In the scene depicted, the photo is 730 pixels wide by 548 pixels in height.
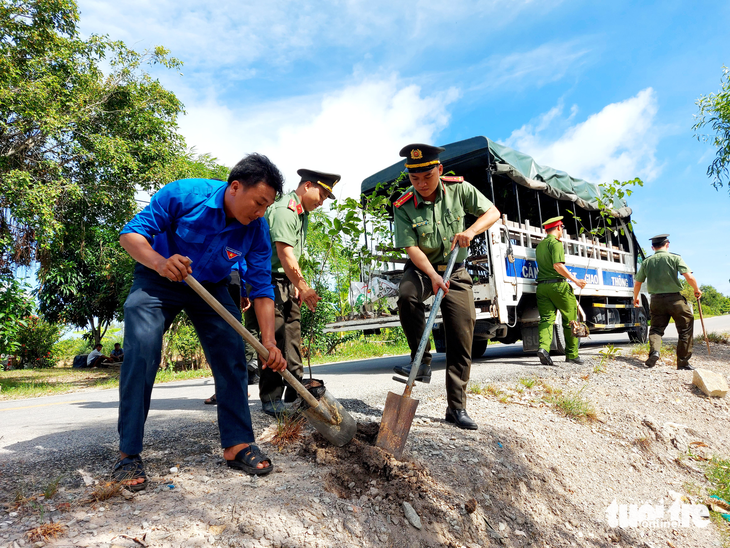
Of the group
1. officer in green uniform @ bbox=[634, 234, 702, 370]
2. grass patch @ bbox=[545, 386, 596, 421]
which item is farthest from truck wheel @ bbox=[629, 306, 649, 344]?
grass patch @ bbox=[545, 386, 596, 421]

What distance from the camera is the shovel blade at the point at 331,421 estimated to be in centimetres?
271

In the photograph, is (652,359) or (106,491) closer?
(106,491)

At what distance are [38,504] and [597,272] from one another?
915 cm

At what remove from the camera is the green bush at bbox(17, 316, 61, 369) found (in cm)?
1750

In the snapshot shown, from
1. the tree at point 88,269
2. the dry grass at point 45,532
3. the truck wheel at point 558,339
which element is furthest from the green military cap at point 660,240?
the tree at point 88,269

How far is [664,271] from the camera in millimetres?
7070

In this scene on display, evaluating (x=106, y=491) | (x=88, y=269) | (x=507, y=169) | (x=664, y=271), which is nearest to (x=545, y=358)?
(x=664, y=271)

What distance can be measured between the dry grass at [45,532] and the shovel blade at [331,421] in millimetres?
1247

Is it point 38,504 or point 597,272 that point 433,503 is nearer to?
point 38,504

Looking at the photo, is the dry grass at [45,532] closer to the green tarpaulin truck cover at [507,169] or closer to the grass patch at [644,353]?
the green tarpaulin truck cover at [507,169]

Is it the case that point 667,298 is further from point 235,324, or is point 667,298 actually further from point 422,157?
point 235,324

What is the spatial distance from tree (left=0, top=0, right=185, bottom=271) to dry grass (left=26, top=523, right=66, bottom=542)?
836 cm

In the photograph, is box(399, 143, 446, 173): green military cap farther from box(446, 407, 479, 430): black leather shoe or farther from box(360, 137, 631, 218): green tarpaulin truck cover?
box(360, 137, 631, 218): green tarpaulin truck cover

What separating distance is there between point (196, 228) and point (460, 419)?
223 centimetres
